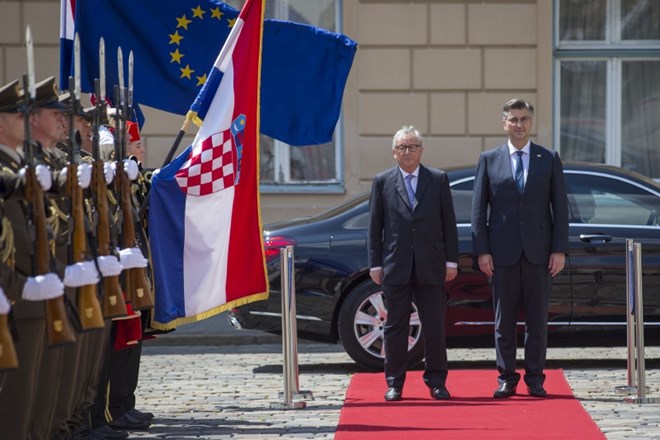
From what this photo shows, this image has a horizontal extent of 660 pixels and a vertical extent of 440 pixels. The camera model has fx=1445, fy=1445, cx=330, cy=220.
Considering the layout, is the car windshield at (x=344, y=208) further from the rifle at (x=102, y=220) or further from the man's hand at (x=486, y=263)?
the rifle at (x=102, y=220)

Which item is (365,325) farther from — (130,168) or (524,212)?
(130,168)

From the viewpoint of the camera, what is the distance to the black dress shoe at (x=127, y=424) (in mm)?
8414

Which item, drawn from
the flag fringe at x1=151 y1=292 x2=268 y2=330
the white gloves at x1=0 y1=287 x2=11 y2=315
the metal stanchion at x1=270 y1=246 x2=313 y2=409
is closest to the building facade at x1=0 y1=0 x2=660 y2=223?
the metal stanchion at x1=270 y1=246 x2=313 y2=409

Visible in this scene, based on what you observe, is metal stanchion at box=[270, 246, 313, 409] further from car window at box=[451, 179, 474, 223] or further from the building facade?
the building facade

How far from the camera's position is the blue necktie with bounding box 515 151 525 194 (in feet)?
30.7

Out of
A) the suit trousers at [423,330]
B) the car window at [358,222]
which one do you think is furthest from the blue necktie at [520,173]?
the car window at [358,222]

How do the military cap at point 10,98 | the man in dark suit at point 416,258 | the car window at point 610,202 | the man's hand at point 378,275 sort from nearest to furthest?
the military cap at point 10,98, the man in dark suit at point 416,258, the man's hand at point 378,275, the car window at point 610,202

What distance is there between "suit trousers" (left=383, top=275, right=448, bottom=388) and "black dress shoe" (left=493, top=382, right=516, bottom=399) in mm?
356

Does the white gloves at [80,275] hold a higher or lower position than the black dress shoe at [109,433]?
higher

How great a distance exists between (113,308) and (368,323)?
4300mm

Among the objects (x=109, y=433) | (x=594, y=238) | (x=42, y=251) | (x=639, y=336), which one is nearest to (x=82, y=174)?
(x=42, y=251)

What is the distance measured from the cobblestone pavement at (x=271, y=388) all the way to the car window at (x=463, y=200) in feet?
4.16

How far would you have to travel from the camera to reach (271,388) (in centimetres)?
1046

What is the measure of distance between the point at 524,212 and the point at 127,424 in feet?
9.42
